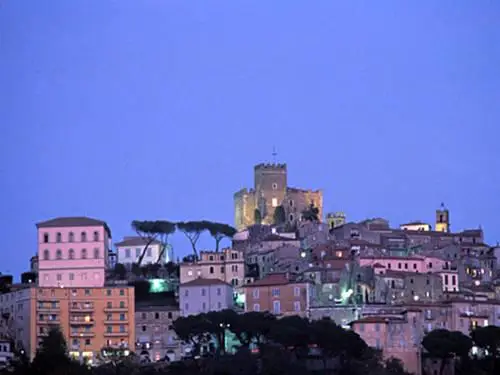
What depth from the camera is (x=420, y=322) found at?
2746 inches

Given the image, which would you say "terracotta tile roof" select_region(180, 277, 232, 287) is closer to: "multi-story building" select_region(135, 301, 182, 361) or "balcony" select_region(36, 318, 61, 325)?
"multi-story building" select_region(135, 301, 182, 361)

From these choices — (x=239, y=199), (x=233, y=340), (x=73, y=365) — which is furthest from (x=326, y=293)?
(x=239, y=199)

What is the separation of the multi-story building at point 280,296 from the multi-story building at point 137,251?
12.5m

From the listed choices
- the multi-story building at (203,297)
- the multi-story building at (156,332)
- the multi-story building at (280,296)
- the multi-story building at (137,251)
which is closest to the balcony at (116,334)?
the multi-story building at (156,332)

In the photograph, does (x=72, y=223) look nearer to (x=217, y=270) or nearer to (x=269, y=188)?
(x=217, y=270)

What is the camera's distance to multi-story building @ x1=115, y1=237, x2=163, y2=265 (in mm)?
85062

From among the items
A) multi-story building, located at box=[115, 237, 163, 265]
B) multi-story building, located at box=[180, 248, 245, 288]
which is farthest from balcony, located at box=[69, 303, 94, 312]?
multi-story building, located at box=[115, 237, 163, 265]

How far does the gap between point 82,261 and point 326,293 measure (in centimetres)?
1213

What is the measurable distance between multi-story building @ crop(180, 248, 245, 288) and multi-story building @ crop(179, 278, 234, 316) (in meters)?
2.61

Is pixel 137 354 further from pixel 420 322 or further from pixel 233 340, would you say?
pixel 420 322

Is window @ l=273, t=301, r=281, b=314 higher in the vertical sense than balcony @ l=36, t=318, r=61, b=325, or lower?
higher

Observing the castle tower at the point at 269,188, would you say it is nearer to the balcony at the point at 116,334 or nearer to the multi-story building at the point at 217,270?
the multi-story building at the point at 217,270

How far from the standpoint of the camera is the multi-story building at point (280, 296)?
72.8m

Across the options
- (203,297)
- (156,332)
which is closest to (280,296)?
(203,297)
